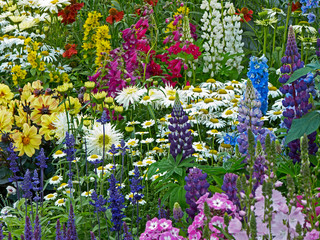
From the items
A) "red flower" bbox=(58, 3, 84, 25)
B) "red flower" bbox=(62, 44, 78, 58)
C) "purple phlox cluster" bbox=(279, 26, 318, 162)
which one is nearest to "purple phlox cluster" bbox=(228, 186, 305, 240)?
"purple phlox cluster" bbox=(279, 26, 318, 162)

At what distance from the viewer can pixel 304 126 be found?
2.53 meters

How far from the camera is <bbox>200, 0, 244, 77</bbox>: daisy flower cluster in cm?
510

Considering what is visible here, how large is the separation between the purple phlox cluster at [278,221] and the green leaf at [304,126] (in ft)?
3.13

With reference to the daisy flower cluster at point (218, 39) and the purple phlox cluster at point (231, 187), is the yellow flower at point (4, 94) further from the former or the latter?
the purple phlox cluster at point (231, 187)

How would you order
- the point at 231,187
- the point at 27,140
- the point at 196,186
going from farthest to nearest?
1. the point at 27,140
2. the point at 196,186
3. the point at 231,187

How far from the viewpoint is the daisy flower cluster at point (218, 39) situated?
16.7 feet

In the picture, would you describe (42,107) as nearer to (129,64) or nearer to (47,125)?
(47,125)

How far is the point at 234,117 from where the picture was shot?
3.64m

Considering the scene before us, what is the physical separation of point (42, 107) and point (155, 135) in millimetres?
968

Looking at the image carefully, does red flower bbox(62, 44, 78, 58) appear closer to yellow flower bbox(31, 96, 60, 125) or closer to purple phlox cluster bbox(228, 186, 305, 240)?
yellow flower bbox(31, 96, 60, 125)

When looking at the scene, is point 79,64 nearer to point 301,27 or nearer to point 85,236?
point 301,27

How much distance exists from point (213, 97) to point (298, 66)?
1.20 metres

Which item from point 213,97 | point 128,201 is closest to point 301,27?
point 213,97

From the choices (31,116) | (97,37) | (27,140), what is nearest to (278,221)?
(27,140)
